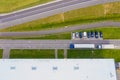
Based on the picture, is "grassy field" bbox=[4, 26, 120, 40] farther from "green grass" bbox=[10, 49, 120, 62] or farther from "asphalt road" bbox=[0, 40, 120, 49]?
"green grass" bbox=[10, 49, 120, 62]

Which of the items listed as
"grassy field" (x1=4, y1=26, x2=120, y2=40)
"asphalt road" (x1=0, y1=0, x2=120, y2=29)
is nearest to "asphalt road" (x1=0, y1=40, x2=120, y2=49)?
"grassy field" (x1=4, y1=26, x2=120, y2=40)

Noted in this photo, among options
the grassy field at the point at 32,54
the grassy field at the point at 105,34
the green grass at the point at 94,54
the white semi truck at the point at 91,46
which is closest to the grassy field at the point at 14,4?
the grassy field at the point at 105,34

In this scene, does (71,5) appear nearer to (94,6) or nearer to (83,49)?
(94,6)
